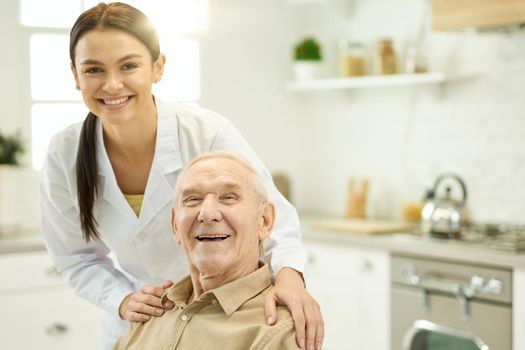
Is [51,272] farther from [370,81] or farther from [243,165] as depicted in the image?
[243,165]

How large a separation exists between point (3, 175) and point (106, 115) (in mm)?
2098

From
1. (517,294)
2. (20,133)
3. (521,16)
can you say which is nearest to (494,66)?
(521,16)

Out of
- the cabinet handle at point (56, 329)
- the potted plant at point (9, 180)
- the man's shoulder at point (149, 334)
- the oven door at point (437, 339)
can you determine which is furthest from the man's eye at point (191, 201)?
the potted plant at point (9, 180)

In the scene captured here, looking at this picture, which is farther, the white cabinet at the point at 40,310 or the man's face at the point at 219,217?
the white cabinet at the point at 40,310

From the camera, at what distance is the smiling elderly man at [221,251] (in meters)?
1.67

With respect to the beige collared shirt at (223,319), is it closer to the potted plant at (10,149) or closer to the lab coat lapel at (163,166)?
the lab coat lapel at (163,166)

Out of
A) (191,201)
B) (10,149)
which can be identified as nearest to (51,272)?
(10,149)

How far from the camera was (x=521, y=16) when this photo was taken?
10.1 feet

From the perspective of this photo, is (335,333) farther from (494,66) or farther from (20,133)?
(20,133)

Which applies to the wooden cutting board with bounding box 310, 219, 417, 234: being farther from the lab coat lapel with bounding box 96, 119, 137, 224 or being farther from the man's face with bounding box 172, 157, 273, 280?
the man's face with bounding box 172, 157, 273, 280

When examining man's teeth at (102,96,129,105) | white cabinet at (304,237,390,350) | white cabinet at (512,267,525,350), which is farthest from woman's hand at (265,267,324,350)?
white cabinet at (304,237,390,350)

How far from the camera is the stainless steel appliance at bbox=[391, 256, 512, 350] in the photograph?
294 cm

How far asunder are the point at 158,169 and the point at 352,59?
2.44 meters

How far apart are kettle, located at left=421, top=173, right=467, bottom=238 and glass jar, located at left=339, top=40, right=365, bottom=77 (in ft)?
2.62
